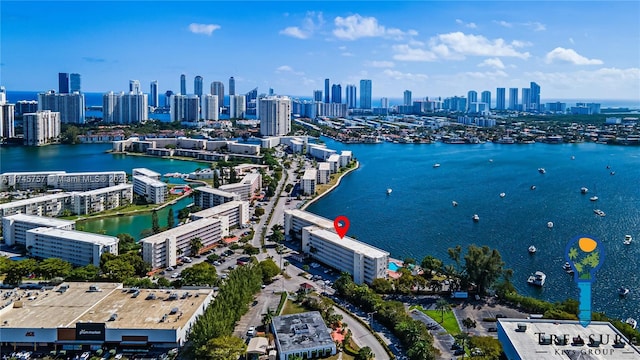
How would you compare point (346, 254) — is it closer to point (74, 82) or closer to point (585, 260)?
point (585, 260)

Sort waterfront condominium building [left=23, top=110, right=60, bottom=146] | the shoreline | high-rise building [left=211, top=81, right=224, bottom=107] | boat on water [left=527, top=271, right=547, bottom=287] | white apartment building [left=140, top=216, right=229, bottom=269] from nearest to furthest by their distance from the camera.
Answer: boat on water [left=527, top=271, right=547, bottom=287]
white apartment building [left=140, top=216, right=229, bottom=269]
the shoreline
waterfront condominium building [left=23, top=110, right=60, bottom=146]
high-rise building [left=211, top=81, right=224, bottom=107]

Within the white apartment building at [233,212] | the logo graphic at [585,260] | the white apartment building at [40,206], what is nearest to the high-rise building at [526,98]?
the white apartment building at [233,212]

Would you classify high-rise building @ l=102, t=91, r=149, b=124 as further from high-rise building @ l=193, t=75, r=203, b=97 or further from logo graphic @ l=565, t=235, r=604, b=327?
logo graphic @ l=565, t=235, r=604, b=327

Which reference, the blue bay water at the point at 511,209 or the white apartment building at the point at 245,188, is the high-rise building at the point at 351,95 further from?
the white apartment building at the point at 245,188

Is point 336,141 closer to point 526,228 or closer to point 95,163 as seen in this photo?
point 95,163

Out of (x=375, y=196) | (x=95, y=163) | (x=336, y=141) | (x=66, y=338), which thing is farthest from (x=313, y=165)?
(x=66, y=338)

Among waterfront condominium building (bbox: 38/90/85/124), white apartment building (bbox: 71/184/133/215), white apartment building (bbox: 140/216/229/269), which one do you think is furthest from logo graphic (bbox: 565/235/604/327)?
waterfront condominium building (bbox: 38/90/85/124)
